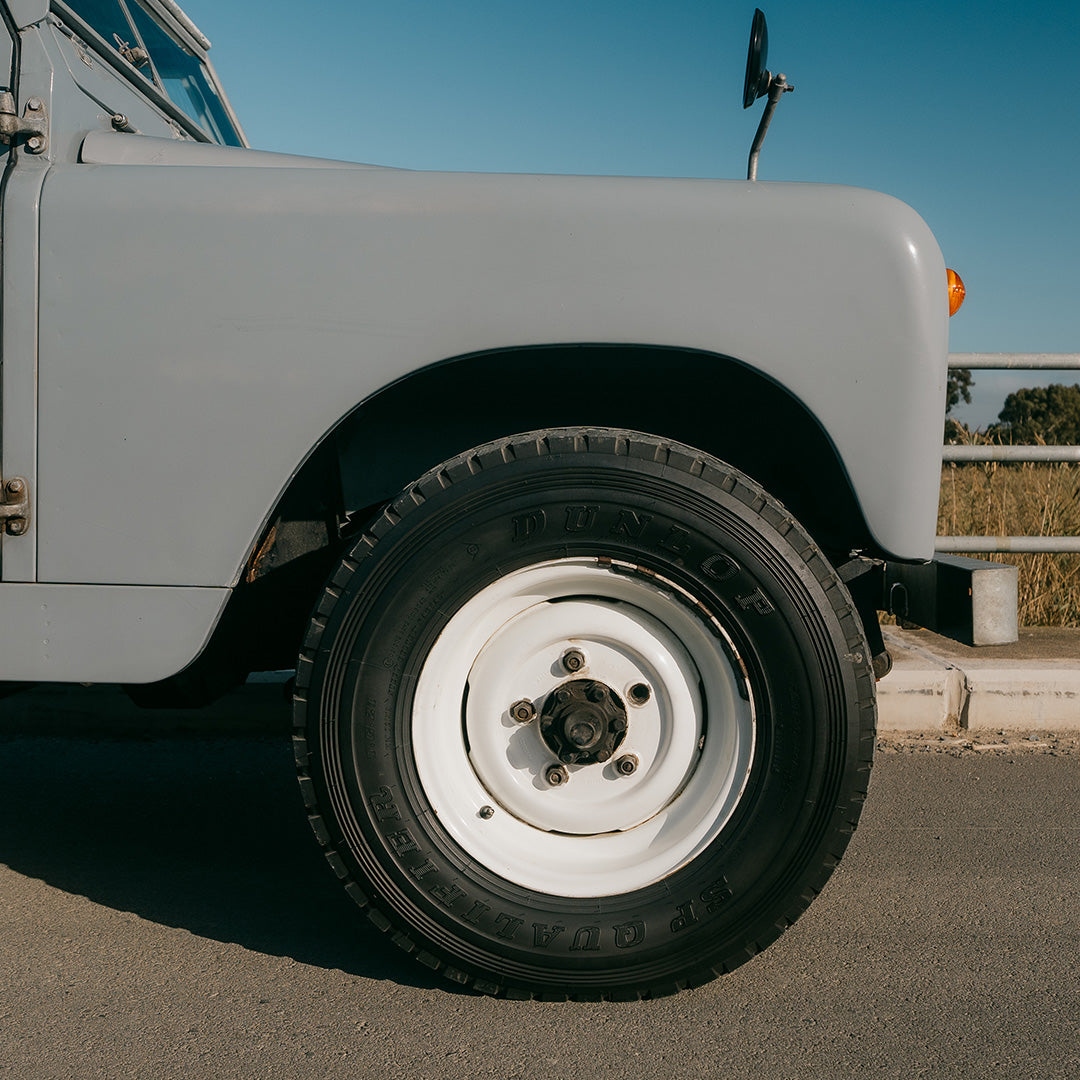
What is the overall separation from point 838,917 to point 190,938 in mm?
1415

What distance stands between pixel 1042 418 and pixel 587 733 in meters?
9.96

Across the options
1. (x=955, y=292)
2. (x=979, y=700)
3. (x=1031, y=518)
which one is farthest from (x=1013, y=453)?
(x=955, y=292)

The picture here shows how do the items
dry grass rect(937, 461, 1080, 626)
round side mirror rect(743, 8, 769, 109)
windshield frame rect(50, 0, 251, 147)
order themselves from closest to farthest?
round side mirror rect(743, 8, 769, 109) → windshield frame rect(50, 0, 251, 147) → dry grass rect(937, 461, 1080, 626)

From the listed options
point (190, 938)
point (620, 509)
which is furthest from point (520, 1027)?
point (620, 509)

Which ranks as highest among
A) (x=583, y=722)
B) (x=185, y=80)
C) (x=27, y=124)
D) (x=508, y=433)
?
(x=185, y=80)

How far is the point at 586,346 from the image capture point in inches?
71.4

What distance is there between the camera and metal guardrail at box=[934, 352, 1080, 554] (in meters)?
4.29

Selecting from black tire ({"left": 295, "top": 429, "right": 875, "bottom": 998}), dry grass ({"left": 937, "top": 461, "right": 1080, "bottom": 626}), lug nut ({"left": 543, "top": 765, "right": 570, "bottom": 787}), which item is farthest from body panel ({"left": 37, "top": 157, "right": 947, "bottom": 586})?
dry grass ({"left": 937, "top": 461, "right": 1080, "bottom": 626})

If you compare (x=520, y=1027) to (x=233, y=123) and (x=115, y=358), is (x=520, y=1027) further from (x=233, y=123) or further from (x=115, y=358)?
(x=233, y=123)

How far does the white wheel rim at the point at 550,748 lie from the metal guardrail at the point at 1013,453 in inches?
103

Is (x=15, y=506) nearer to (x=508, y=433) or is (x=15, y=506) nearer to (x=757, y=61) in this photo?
(x=508, y=433)

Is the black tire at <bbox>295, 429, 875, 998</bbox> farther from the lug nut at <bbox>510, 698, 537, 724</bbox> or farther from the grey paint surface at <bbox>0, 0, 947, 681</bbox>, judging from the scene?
the grey paint surface at <bbox>0, 0, 947, 681</bbox>

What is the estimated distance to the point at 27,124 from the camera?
192 centimetres

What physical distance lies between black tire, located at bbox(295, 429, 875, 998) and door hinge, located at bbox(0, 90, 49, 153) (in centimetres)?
101
